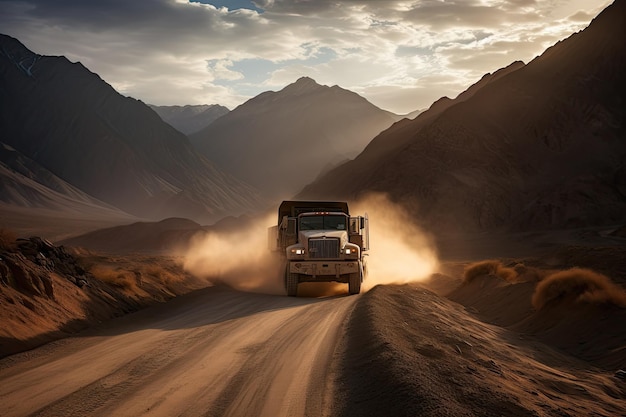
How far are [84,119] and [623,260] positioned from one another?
547 feet

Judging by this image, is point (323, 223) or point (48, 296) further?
point (323, 223)

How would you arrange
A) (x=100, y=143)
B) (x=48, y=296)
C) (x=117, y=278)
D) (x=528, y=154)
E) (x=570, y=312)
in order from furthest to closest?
(x=100, y=143)
(x=528, y=154)
(x=117, y=278)
(x=570, y=312)
(x=48, y=296)

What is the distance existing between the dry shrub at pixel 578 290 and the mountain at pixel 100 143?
5674 inches

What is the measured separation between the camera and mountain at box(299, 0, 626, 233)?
249 feet

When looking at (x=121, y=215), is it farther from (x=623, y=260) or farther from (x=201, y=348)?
(x=201, y=348)

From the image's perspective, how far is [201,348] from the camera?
35.7 ft

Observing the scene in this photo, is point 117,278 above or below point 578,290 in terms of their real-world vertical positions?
above

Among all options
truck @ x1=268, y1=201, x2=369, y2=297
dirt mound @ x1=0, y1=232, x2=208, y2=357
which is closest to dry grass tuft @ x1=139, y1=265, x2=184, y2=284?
dirt mound @ x1=0, y1=232, x2=208, y2=357

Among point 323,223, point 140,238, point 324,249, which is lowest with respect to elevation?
point 324,249

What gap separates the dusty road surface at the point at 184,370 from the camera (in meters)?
7.40

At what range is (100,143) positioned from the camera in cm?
16875

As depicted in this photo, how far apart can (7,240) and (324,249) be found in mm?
9908

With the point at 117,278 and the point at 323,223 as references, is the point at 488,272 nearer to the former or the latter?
the point at 323,223

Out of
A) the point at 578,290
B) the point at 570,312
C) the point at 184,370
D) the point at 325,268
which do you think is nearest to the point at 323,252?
the point at 325,268
